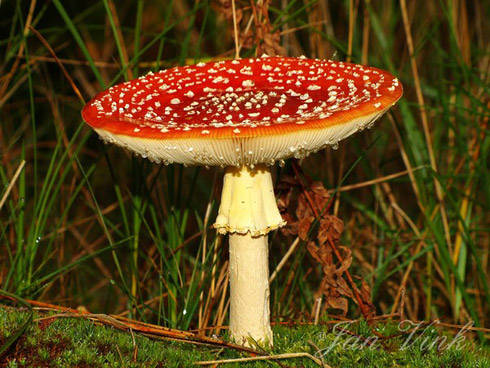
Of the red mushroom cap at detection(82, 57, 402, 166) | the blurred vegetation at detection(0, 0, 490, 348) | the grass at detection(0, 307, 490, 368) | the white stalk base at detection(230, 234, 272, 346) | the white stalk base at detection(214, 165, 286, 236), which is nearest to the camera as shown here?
the red mushroom cap at detection(82, 57, 402, 166)

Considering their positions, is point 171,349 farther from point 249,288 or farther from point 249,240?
point 249,240

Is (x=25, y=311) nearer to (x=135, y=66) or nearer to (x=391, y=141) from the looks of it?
(x=135, y=66)

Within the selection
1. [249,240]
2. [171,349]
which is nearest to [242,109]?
[249,240]

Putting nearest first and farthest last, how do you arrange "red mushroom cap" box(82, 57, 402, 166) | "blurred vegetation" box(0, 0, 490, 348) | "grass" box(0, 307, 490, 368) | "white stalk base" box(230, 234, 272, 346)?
"red mushroom cap" box(82, 57, 402, 166) → "grass" box(0, 307, 490, 368) → "white stalk base" box(230, 234, 272, 346) → "blurred vegetation" box(0, 0, 490, 348)

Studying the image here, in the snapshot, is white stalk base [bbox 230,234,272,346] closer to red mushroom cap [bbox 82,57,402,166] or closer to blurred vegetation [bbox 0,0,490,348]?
blurred vegetation [bbox 0,0,490,348]

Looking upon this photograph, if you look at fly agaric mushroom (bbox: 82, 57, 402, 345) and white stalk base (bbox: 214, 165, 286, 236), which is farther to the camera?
white stalk base (bbox: 214, 165, 286, 236)

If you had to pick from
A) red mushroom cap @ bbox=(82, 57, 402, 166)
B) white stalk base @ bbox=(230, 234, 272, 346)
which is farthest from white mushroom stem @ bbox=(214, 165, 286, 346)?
red mushroom cap @ bbox=(82, 57, 402, 166)
